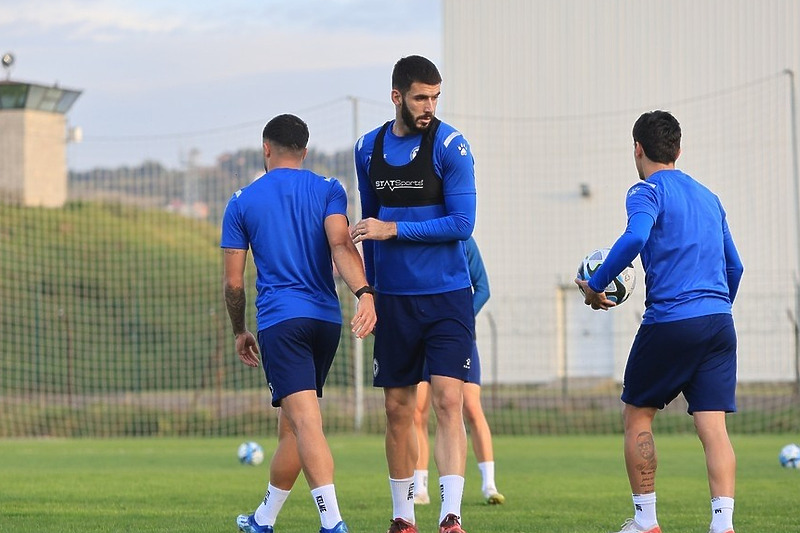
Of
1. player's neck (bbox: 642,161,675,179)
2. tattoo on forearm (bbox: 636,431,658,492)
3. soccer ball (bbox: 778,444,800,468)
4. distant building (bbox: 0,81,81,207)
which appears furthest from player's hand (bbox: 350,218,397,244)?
distant building (bbox: 0,81,81,207)

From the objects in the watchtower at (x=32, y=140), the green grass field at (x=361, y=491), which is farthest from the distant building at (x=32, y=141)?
the green grass field at (x=361, y=491)

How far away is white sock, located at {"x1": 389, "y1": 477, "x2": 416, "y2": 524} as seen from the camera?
6.86 m

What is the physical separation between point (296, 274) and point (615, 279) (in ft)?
5.53

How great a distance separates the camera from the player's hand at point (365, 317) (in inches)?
258

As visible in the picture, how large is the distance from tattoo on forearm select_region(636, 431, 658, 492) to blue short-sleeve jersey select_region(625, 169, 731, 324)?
0.62 metres

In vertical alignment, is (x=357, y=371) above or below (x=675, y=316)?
below

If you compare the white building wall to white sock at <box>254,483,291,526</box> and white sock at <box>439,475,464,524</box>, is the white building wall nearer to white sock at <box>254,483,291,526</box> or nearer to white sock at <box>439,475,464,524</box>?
white sock at <box>254,483,291,526</box>

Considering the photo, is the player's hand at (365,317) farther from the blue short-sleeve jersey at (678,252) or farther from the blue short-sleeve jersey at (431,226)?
the blue short-sleeve jersey at (678,252)

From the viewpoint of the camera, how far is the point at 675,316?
6.64m

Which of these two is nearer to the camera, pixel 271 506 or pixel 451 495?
pixel 451 495

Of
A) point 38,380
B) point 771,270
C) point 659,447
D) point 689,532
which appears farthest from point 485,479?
point 771,270

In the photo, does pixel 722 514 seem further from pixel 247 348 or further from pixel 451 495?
pixel 247 348

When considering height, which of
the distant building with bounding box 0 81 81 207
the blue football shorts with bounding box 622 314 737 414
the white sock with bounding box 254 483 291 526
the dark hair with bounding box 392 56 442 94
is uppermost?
the distant building with bounding box 0 81 81 207

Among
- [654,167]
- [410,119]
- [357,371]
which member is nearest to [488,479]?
[654,167]
